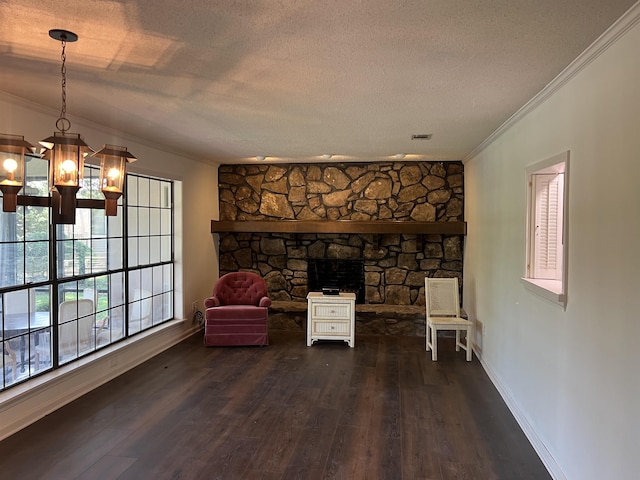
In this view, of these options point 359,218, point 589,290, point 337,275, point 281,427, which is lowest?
point 281,427

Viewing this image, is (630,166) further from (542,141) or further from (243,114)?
(243,114)

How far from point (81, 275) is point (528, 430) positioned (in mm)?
4098

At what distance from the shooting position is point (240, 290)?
19.3 feet

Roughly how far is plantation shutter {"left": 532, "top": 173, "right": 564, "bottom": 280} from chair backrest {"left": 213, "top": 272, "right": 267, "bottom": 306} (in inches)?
142

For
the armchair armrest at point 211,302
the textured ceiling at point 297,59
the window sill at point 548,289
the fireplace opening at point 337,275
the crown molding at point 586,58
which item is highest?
the textured ceiling at point 297,59

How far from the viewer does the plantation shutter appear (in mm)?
3217

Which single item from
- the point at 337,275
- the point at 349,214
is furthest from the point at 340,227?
the point at 337,275

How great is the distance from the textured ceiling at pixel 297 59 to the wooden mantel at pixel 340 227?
7.32 ft

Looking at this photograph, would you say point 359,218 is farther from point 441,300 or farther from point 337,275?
point 441,300

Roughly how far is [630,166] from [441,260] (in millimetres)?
4609

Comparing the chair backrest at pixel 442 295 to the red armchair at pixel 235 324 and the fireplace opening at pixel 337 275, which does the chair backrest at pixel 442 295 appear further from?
the red armchair at pixel 235 324

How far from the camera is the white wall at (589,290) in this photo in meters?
1.88

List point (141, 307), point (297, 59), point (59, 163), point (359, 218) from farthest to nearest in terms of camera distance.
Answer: point (359, 218) → point (141, 307) → point (297, 59) → point (59, 163)

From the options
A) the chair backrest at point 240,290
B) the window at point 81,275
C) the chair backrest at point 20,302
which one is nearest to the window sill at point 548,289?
the chair backrest at point 240,290
